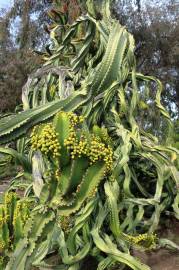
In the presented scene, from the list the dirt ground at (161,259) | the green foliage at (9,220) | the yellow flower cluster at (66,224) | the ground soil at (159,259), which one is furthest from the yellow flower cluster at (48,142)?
the dirt ground at (161,259)

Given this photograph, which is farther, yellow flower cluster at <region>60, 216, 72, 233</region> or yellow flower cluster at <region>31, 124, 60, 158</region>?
yellow flower cluster at <region>60, 216, 72, 233</region>

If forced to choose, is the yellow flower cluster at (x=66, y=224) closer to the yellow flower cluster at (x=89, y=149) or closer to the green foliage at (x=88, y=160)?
Result: the green foliage at (x=88, y=160)

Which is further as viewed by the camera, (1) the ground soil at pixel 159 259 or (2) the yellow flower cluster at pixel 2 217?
(1) the ground soil at pixel 159 259

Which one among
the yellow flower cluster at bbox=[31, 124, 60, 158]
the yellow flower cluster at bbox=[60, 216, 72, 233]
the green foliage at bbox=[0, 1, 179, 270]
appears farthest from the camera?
the yellow flower cluster at bbox=[60, 216, 72, 233]

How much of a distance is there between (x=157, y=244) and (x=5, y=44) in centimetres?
1286

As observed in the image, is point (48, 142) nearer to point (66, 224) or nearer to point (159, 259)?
point (66, 224)

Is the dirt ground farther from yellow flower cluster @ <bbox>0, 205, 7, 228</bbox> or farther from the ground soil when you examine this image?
yellow flower cluster @ <bbox>0, 205, 7, 228</bbox>

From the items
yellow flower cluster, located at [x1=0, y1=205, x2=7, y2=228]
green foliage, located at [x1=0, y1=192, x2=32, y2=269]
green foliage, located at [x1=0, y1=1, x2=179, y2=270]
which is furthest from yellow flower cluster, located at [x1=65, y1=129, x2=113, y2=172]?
yellow flower cluster, located at [x1=0, y1=205, x2=7, y2=228]

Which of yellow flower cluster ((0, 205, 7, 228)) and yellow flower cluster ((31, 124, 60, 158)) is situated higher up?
yellow flower cluster ((31, 124, 60, 158))

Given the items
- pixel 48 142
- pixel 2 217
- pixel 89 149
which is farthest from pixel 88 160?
pixel 2 217

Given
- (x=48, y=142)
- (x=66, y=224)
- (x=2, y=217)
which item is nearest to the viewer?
(x=48, y=142)

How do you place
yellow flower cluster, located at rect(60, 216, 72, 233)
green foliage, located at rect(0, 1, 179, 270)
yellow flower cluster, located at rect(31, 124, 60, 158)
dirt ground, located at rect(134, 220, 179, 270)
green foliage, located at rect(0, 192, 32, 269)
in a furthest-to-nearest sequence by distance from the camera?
dirt ground, located at rect(134, 220, 179, 270), yellow flower cluster, located at rect(60, 216, 72, 233), green foliage, located at rect(0, 192, 32, 269), green foliage, located at rect(0, 1, 179, 270), yellow flower cluster, located at rect(31, 124, 60, 158)

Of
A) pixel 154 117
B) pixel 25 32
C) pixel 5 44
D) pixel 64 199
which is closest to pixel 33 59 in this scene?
pixel 25 32

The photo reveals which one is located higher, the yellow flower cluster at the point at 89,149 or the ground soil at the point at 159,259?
the yellow flower cluster at the point at 89,149
